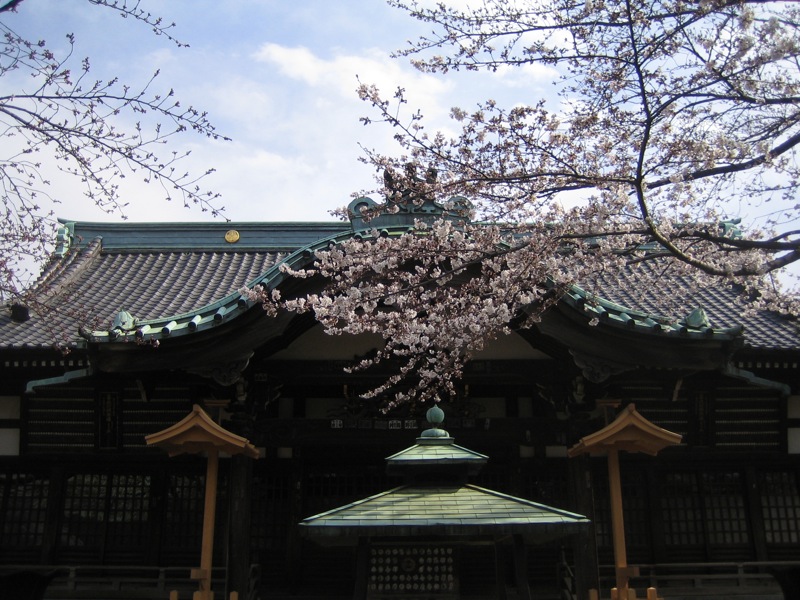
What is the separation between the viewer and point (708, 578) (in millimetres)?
11086

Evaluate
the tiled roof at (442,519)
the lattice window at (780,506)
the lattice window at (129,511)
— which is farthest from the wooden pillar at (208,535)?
the lattice window at (780,506)

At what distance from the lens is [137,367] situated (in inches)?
407

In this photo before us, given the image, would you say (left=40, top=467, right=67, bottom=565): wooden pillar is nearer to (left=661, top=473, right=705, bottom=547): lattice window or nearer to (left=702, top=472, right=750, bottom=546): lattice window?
(left=661, top=473, right=705, bottom=547): lattice window

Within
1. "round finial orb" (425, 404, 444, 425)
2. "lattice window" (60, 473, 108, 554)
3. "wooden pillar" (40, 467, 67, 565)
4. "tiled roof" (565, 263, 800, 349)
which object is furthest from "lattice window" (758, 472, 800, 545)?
"wooden pillar" (40, 467, 67, 565)

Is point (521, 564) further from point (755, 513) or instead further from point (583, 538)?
point (755, 513)

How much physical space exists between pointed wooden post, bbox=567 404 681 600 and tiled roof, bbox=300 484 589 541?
3.22 meters

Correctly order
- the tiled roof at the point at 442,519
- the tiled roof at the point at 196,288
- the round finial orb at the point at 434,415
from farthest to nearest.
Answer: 1. the tiled roof at the point at 196,288
2. the round finial orb at the point at 434,415
3. the tiled roof at the point at 442,519

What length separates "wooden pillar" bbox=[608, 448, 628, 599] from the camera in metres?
9.66

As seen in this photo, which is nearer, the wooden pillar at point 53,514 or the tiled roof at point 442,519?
the tiled roof at point 442,519

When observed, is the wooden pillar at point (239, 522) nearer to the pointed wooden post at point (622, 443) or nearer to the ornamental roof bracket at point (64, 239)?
the pointed wooden post at point (622, 443)

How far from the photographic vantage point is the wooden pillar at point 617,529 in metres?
9.66

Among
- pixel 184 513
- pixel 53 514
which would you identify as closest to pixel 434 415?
pixel 184 513

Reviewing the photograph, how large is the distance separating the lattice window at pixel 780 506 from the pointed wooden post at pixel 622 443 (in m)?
2.92

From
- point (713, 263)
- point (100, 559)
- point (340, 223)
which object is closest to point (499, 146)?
point (713, 263)
